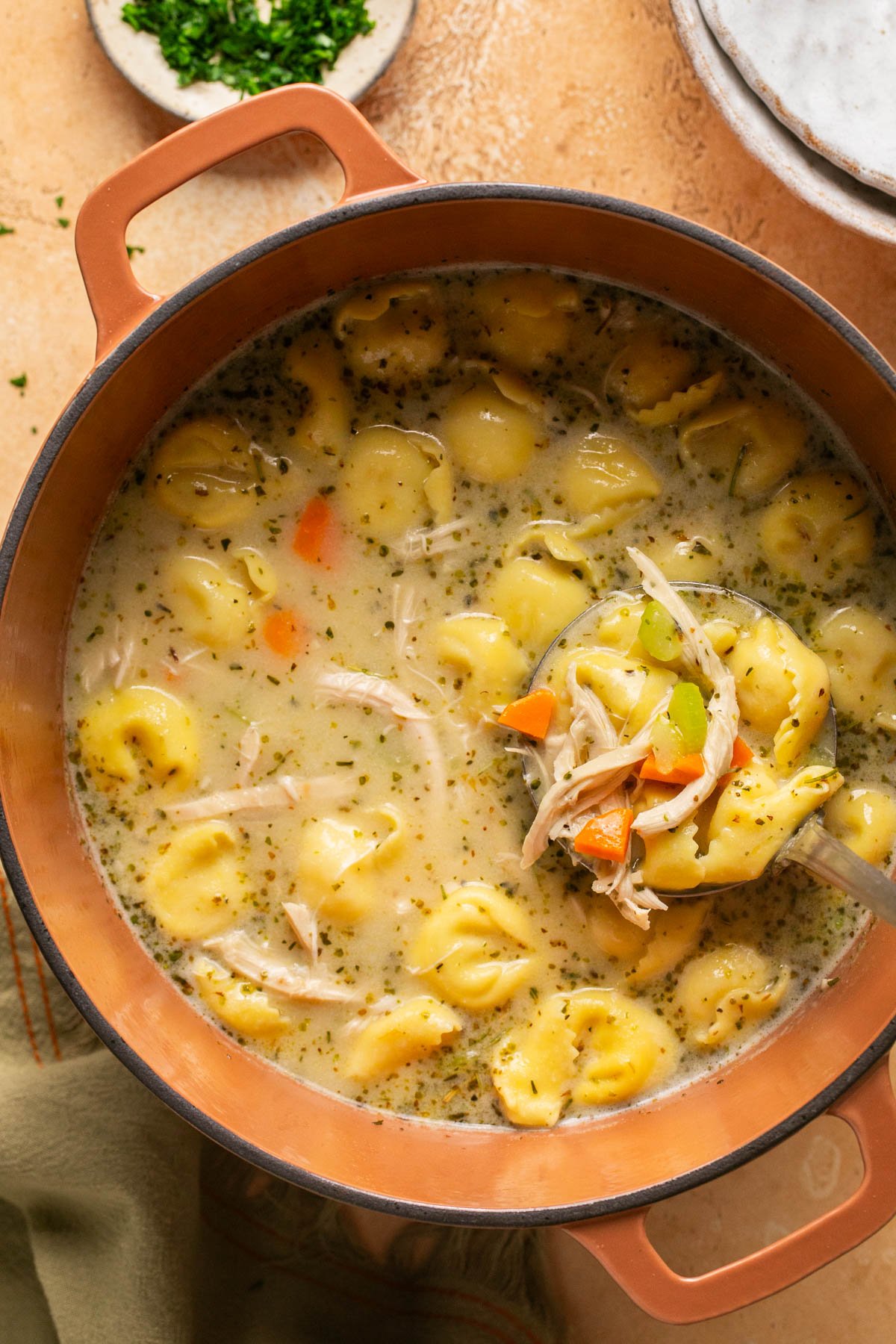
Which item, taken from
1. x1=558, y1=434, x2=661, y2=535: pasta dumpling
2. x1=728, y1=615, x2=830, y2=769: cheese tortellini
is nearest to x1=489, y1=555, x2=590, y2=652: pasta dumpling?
x1=558, y1=434, x2=661, y2=535: pasta dumpling

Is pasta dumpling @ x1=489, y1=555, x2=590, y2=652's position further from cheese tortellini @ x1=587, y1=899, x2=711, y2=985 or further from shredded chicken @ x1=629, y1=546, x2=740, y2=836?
cheese tortellini @ x1=587, y1=899, x2=711, y2=985

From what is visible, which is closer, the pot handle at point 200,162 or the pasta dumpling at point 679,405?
the pot handle at point 200,162

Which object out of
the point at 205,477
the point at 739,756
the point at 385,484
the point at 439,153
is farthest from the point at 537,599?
the point at 439,153

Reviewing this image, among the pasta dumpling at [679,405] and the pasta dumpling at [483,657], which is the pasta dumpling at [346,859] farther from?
the pasta dumpling at [679,405]

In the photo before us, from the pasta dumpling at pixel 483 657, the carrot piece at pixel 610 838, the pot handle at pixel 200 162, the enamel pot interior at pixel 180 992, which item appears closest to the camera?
the pot handle at pixel 200 162

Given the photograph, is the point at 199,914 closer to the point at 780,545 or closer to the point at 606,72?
the point at 780,545

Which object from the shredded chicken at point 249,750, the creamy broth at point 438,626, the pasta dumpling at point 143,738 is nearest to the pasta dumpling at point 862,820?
the creamy broth at point 438,626
